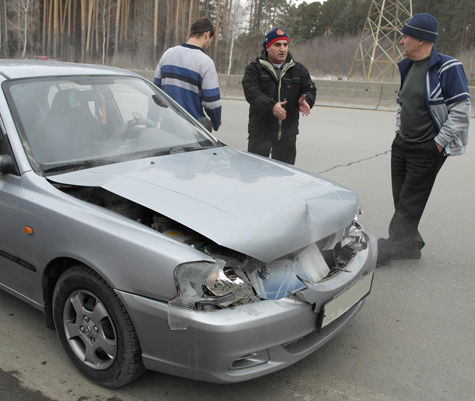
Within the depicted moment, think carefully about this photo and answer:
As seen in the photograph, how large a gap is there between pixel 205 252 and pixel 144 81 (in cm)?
214

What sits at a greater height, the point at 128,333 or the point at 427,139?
the point at 427,139

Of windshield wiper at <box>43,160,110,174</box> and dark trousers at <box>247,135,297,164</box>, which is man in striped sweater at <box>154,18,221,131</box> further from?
windshield wiper at <box>43,160,110,174</box>

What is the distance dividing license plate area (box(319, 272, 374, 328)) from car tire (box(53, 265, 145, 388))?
932 mm

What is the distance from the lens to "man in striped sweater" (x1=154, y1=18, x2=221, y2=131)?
4.91 meters

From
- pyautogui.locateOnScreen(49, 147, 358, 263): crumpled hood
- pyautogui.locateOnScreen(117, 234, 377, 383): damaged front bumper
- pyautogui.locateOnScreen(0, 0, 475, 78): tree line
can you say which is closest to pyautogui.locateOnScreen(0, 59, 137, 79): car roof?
pyautogui.locateOnScreen(49, 147, 358, 263): crumpled hood

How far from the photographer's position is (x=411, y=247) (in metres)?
4.42

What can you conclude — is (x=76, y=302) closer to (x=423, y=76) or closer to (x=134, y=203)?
(x=134, y=203)

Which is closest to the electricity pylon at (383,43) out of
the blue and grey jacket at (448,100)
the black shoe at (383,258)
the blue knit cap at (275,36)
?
the blue knit cap at (275,36)

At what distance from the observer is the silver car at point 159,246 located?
226cm

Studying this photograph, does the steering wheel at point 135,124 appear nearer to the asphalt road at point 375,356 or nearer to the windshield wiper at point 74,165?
the windshield wiper at point 74,165

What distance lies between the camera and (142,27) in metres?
45.6

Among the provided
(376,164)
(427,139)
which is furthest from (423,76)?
(376,164)

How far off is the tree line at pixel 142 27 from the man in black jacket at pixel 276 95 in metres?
36.0

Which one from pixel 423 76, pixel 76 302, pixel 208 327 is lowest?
pixel 76 302
